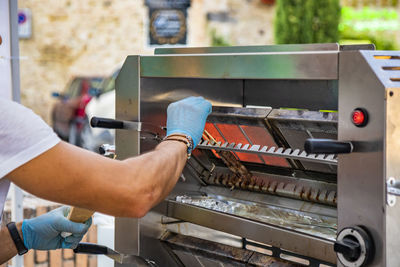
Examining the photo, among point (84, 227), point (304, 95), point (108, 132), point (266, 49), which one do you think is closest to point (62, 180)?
point (84, 227)

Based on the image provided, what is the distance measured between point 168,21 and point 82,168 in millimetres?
7508

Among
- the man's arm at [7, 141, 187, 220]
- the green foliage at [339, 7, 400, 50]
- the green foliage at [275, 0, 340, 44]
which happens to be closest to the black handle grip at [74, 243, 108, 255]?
the man's arm at [7, 141, 187, 220]

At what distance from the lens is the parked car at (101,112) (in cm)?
733

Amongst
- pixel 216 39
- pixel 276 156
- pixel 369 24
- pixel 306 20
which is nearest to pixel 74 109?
pixel 216 39

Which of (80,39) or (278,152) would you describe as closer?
(278,152)

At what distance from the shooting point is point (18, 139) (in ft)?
4.22

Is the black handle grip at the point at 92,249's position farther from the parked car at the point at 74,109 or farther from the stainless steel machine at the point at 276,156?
the parked car at the point at 74,109

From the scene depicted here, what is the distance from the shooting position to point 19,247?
181 cm

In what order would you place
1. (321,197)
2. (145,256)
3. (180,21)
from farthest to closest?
(180,21) → (145,256) → (321,197)

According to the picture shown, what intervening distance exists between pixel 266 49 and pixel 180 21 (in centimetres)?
701

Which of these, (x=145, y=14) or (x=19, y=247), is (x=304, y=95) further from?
(x=145, y=14)

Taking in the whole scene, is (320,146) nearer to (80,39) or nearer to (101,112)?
(101,112)

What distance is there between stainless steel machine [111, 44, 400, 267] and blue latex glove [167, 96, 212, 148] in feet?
0.28

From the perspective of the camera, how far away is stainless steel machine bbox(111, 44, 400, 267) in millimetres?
1261
